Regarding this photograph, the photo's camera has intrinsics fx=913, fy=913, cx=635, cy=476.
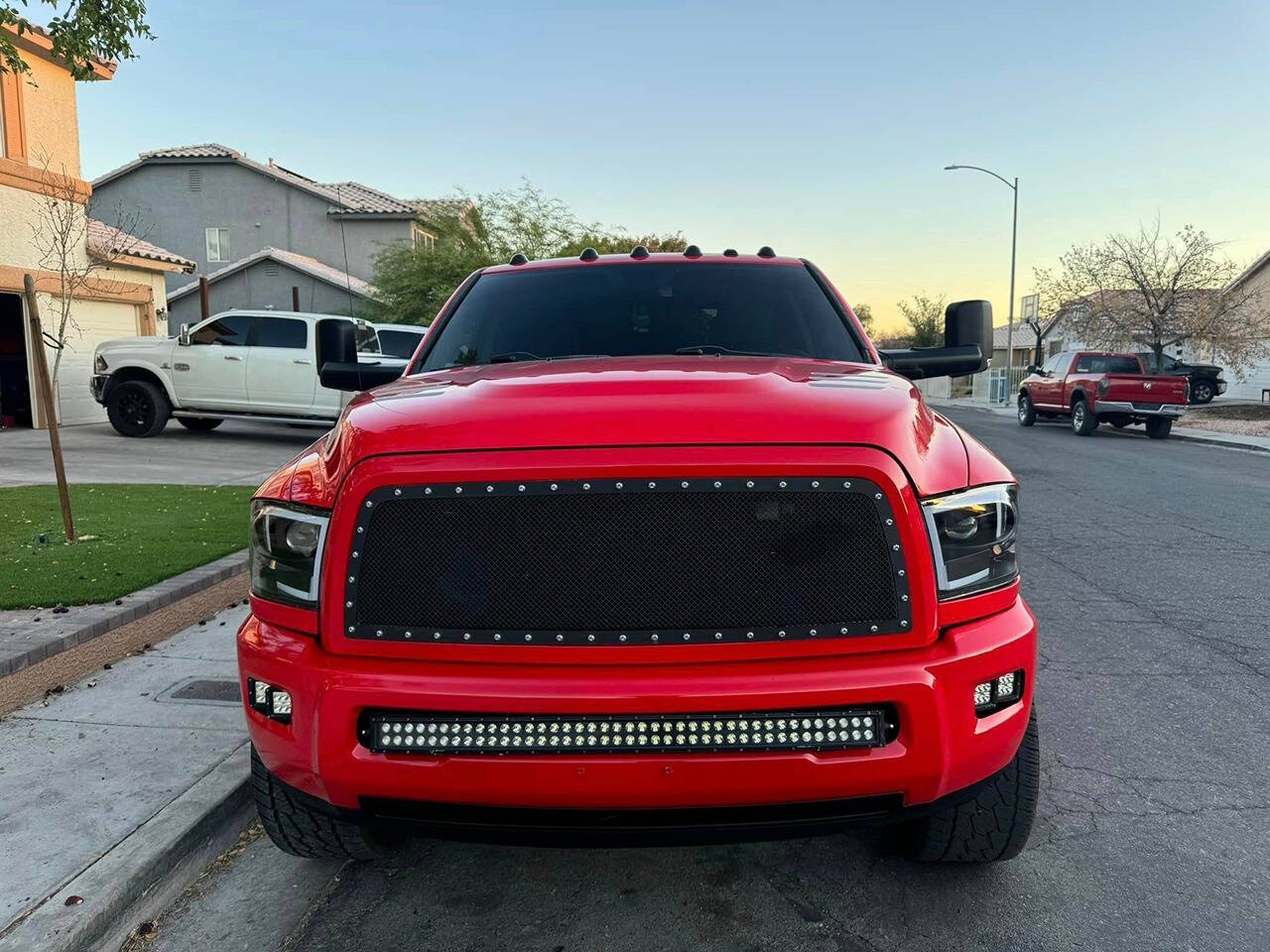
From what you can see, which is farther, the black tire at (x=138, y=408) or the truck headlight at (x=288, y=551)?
the black tire at (x=138, y=408)

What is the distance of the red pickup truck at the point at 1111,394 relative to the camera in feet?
61.9

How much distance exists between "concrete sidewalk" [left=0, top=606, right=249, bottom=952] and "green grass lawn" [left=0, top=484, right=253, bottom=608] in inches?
57.7

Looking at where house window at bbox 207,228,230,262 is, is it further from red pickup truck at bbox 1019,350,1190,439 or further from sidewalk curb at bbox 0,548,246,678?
sidewalk curb at bbox 0,548,246,678

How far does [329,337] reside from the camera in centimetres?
375

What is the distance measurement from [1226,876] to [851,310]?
2.27 metres

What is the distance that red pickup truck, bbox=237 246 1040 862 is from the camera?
77.4 inches

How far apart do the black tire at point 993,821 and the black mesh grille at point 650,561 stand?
2.40ft

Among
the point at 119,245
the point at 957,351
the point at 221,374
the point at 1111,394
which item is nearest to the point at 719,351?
the point at 957,351

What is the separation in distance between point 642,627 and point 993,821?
Result: 3.86 feet

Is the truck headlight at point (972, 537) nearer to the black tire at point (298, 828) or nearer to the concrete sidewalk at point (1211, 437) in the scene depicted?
the black tire at point (298, 828)

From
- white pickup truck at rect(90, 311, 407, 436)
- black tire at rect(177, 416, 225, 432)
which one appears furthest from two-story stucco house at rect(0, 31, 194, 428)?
black tire at rect(177, 416, 225, 432)

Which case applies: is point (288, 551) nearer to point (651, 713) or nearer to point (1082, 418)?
point (651, 713)

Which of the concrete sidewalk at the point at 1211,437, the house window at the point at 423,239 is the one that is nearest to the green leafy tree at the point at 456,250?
the house window at the point at 423,239

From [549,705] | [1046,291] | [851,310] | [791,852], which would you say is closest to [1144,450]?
[851,310]
